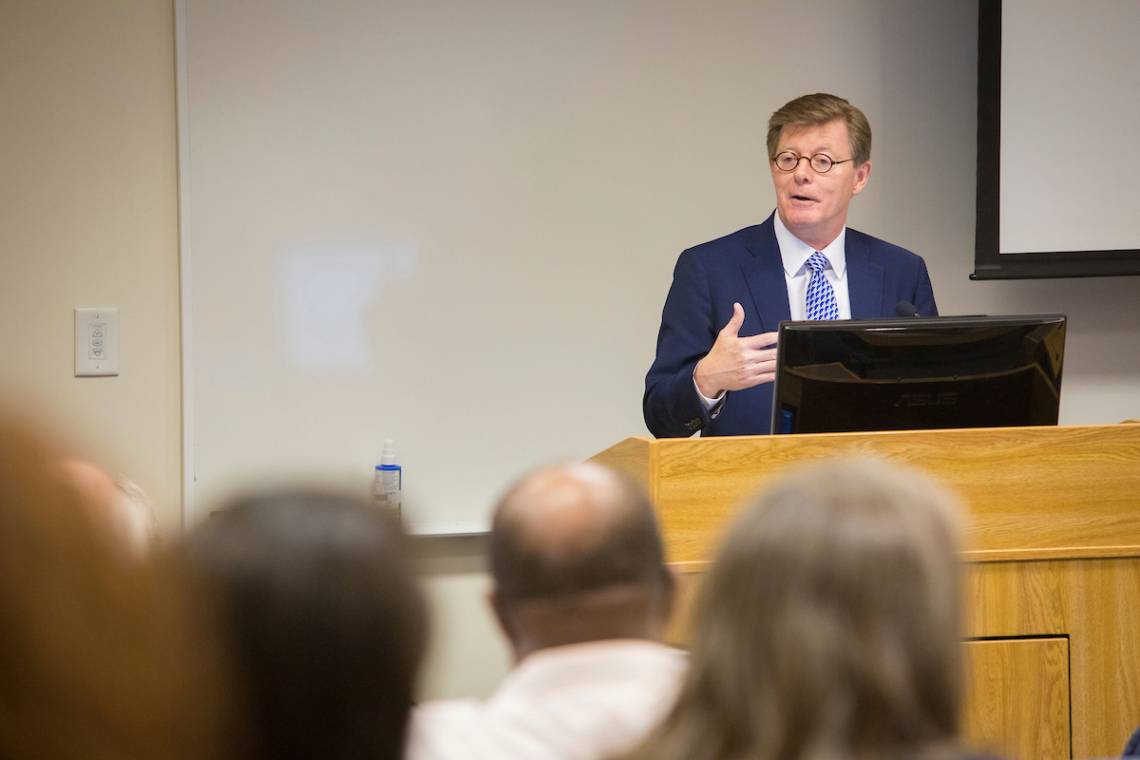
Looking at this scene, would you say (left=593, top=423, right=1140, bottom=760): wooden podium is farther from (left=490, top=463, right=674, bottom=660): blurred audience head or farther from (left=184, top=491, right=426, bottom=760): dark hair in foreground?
(left=184, top=491, right=426, bottom=760): dark hair in foreground

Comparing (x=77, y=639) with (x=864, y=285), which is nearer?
(x=77, y=639)

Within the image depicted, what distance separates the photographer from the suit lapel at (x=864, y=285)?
330cm

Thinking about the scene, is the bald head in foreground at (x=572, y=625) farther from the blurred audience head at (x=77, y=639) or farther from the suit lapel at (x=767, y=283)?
the suit lapel at (x=767, y=283)

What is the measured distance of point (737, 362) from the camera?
269 cm

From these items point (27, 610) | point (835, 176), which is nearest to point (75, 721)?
point (27, 610)

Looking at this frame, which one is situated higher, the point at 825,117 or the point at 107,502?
the point at 825,117

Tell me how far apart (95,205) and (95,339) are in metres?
0.39

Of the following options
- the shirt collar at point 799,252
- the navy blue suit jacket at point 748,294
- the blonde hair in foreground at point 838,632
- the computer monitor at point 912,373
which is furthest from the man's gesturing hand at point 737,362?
the blonde hair in foreground at point 838,632

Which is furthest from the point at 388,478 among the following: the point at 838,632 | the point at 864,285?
the point at 838,632

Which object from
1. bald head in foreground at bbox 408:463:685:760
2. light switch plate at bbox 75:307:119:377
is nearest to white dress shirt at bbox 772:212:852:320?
light switch plate at bbox 75:307:119:377

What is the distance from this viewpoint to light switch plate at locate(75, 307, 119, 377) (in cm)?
382

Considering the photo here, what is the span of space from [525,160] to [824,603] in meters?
3.20

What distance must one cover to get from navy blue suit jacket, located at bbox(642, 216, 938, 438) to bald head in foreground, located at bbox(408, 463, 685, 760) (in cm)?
186

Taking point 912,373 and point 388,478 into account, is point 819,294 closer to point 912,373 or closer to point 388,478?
point 912,373
